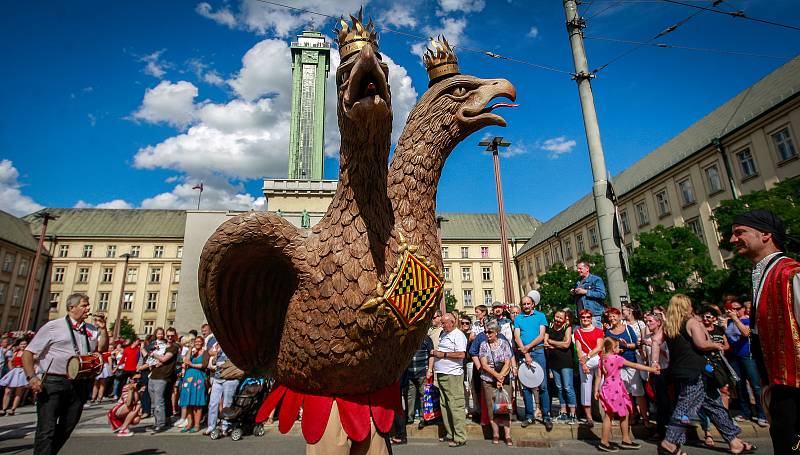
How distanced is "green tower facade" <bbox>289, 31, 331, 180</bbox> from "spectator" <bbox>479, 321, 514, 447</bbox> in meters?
37.8

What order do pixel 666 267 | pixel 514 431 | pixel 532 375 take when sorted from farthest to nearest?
pixel 666 267
pixel 532 375
pixel 514 431

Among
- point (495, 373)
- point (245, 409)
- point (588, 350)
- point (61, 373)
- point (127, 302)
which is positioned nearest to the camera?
point (61, 373)

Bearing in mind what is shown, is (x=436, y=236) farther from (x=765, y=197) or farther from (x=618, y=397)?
(x=765, y=197)

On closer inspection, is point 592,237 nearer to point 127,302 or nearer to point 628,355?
point 628,355

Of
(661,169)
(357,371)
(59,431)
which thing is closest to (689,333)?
(357,371)

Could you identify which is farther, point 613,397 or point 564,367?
point 564,367

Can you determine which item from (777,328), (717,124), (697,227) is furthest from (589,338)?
(717,124)

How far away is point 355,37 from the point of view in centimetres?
185

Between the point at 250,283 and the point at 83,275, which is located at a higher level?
the point at 83,275

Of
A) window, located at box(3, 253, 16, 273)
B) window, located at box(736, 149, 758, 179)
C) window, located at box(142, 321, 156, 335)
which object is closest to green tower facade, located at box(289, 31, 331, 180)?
window, located at box(142, 321, 156, 335)

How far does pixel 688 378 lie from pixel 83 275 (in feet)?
195

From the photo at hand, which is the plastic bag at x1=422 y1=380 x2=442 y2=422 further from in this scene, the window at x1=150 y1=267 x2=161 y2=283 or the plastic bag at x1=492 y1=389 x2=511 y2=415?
the window at x1=150 y1=267 x2=161 y2=283

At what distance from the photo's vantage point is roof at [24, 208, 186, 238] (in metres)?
49.8

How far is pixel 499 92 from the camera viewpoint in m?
2.30
